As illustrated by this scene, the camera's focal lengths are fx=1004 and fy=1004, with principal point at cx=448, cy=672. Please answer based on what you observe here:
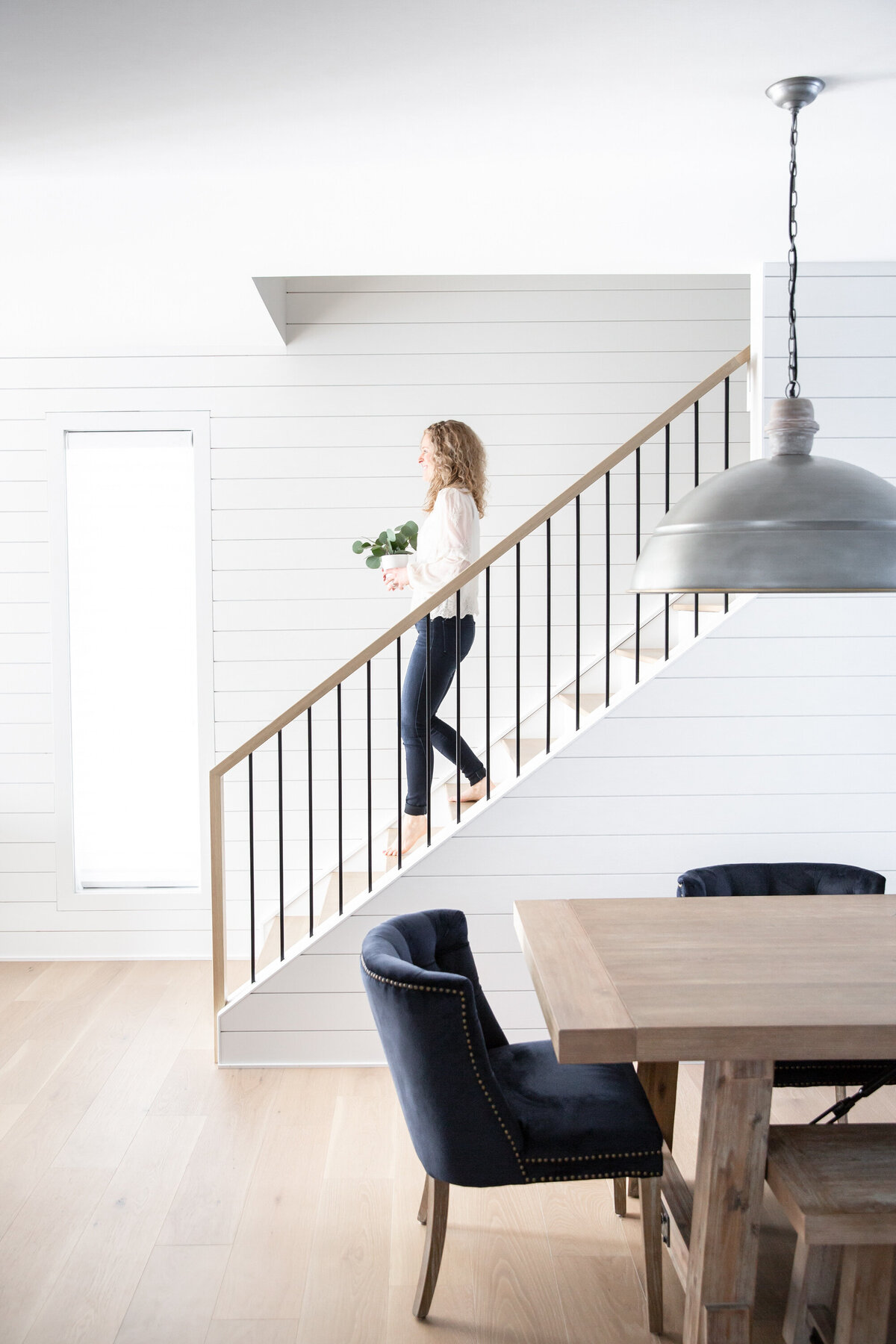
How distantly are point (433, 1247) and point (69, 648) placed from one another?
315 centimetres

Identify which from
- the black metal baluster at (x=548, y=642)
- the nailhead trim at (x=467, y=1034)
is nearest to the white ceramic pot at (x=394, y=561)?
the black metal baluster at (x=548, y=642)

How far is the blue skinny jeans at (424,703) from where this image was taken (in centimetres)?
345

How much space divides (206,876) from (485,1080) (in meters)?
2.77

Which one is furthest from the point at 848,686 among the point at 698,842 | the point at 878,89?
the point at 878,89

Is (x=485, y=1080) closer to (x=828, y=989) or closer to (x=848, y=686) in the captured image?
(x=828, y=989)

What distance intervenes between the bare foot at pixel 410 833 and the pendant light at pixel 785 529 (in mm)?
1939

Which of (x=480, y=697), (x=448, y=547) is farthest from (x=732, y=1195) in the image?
(x=480, y=697)

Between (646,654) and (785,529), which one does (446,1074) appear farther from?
(646,654)

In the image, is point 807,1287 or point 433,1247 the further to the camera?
point 433,1247

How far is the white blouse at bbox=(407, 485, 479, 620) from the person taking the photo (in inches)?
135

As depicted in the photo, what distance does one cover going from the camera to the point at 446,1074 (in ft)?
6.39

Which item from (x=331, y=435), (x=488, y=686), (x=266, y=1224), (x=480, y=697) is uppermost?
(x=331, y=435)

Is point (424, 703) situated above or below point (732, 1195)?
above

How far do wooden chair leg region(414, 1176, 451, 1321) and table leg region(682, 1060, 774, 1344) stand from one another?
52 cm
